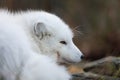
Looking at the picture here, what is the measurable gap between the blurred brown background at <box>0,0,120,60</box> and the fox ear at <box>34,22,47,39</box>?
610 cm

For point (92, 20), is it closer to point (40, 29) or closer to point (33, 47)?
point (40, 29)

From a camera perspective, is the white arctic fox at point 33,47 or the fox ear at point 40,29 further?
the fox ear at point 40,29

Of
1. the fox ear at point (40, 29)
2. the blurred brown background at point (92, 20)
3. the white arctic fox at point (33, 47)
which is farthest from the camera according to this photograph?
the blurred brown background at point (92, 20)

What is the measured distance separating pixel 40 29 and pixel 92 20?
7.95m

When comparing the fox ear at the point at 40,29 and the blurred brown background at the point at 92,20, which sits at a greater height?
the blurred brown background at the point at 92,20

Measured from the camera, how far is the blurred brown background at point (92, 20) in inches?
570

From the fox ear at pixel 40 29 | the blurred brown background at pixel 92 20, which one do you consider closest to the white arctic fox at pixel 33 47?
the fox ear at pixel 40 29

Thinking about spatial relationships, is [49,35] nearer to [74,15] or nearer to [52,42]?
[52,42]

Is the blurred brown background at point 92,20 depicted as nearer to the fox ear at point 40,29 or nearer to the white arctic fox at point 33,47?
the white arctic fox at point 33,47

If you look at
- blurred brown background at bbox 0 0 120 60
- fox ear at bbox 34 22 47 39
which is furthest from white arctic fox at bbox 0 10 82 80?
blurred brown background at bbox 0 0 120 60

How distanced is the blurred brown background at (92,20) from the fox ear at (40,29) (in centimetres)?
610

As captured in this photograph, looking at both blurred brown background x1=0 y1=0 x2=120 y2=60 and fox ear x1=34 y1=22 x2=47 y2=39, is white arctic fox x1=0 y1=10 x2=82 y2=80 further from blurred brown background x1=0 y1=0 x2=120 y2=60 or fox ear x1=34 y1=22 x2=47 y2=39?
blurred brown background x1=0 y1=0 x2=120 y2=60

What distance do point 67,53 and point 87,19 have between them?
7.64 metres

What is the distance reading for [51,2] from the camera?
49.7ft
